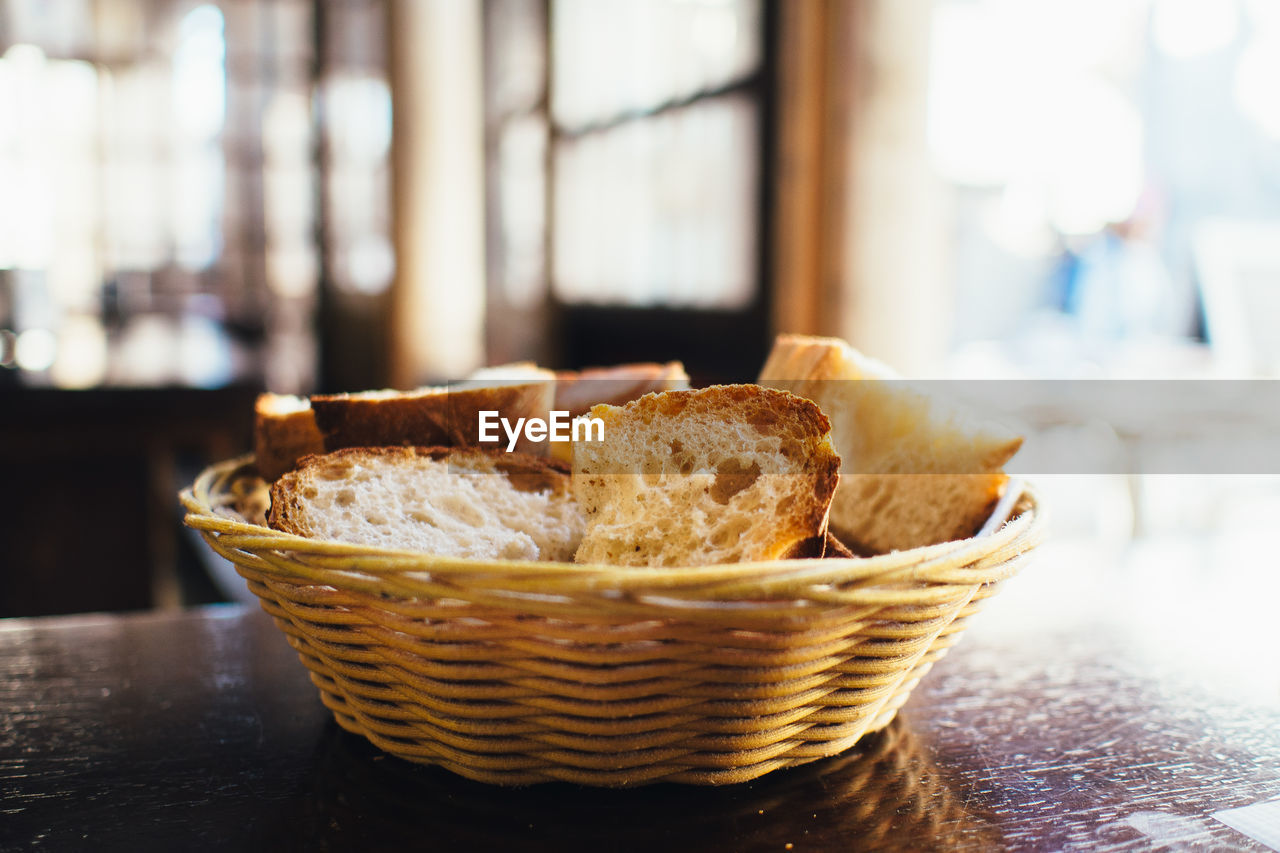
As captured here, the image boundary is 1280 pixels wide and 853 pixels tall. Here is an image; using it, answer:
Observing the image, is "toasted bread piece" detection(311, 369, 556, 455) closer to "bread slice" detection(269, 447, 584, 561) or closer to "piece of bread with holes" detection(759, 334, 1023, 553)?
"bread slice" detection(269, 447, 584, 561)

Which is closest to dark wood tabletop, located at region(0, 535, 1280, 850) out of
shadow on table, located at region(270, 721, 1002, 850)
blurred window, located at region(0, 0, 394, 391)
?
shadow on table, located at region(270, 721, 1002, 850)

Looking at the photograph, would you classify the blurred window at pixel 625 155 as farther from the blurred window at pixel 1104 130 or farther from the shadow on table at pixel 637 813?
the blurred window at pixel 1104 130

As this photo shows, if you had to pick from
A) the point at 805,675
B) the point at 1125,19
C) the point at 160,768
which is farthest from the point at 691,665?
the point at 1125,19

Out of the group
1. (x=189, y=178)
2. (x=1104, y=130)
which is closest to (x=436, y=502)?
(x=189, y=178)

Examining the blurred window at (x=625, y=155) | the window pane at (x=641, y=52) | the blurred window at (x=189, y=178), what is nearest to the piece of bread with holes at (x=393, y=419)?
the blurred window at (x=625, y=155)

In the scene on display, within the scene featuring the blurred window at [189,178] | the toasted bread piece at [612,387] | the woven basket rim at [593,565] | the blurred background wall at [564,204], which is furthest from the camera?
the blurred window at [189,178]

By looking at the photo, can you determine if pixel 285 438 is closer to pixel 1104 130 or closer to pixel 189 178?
pixel 189 178
